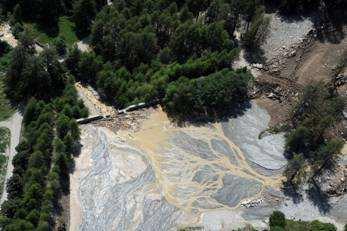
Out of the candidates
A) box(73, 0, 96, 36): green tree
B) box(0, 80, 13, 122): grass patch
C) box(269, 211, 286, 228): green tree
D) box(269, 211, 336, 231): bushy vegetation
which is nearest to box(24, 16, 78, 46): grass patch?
box(73, 0, 96, 36): green tree

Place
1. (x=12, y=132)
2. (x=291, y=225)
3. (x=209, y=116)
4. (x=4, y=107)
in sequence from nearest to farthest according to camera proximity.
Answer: (x=291, y=225), (x=12, y=132), (x=209, y=116), (x=4, y=107)

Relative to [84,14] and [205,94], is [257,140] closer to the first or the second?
[205,94]

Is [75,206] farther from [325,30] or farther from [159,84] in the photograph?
[325,30]

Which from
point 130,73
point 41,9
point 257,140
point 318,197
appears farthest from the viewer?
point 41,9

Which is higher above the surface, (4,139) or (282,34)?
(282,34)

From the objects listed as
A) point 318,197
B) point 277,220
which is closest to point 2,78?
point 277,220

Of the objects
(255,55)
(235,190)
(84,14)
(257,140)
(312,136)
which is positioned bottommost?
(235,190)

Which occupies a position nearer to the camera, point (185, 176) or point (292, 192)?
point (292, 192)
